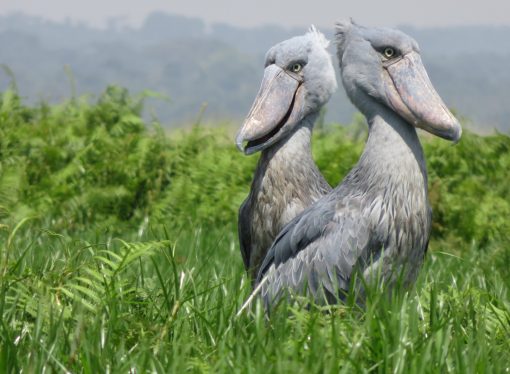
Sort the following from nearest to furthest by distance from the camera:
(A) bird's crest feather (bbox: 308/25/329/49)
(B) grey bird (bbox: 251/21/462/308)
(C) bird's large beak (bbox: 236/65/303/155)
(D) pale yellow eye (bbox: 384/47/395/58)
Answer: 1. (B) grey bird (bbox: 251/21/462/308)
2. (D) pale yellow eye (bbox: 384/47/395/58)
3. (C) bird's large beak (bbox: 236/65/303/155)
4. (A) bird's crest feather (bbox: 308/25/329/49)

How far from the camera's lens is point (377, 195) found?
403cm

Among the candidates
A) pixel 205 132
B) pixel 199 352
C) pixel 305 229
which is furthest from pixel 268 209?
pixel 205 132

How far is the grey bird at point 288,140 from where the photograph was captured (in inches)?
183

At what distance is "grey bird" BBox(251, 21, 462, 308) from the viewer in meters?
4.01

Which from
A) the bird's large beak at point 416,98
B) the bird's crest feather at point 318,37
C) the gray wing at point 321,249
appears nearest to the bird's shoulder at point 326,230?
the gray wing at point 321,249

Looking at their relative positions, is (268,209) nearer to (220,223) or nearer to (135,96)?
(220,223)

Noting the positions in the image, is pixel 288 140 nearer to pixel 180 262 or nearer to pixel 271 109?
pixel 271 109

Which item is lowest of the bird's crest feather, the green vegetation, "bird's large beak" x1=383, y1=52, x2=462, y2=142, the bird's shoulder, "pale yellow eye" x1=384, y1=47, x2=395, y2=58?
the green vegetation

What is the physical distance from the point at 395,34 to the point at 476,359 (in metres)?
1.51

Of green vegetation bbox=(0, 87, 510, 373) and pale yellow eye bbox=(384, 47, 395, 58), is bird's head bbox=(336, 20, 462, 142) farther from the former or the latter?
green vegetation bbox=(0, 87, 510, 373)

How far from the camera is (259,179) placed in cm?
479

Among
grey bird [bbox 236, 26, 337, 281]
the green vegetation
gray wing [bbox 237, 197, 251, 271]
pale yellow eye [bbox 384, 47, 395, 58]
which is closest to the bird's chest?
the green vegetation

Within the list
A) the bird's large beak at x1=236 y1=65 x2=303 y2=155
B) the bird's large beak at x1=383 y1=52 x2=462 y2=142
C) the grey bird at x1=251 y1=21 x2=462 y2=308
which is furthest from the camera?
the bird's large beak at x1=236 y1=65 x2=303 y2=155

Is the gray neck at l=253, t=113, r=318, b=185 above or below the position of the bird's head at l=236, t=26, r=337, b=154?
below
